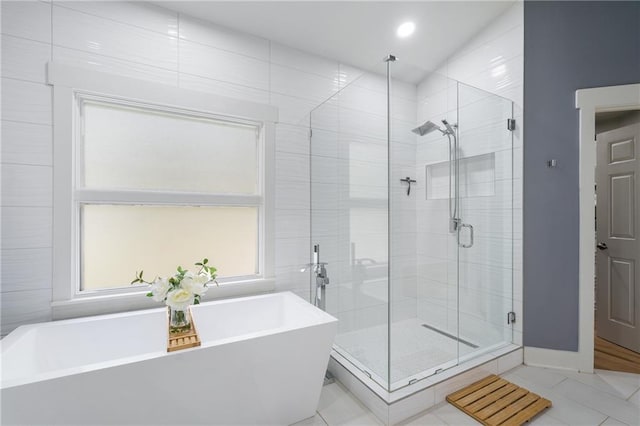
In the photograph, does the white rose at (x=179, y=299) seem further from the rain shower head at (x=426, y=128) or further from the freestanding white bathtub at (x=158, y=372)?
the rain shower head at (x=426, y=128)

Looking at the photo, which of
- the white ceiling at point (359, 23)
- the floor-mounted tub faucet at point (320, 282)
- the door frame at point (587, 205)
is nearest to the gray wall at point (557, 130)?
the door frame at point (587, 205)

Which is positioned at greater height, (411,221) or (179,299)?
(411,221)

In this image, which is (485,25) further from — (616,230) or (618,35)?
(616,230)

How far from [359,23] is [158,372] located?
2.80m

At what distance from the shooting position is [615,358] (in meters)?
2.40

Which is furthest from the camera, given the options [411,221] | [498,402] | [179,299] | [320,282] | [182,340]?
[320,282]

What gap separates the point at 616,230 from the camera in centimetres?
265

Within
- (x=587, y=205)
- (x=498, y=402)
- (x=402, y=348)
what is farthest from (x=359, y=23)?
(x=498, y=402)

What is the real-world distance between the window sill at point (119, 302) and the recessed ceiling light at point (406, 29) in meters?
2.54

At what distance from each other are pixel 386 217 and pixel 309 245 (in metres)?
0.92

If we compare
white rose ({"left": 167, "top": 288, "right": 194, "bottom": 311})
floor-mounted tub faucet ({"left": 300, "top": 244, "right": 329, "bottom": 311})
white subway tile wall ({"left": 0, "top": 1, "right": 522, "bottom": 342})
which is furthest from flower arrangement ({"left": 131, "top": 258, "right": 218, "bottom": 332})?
floor-mounted tub faucet ({"left": 300, "top": 244, "right": 329, "bottom": 311})

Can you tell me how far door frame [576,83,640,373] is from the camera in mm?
2160

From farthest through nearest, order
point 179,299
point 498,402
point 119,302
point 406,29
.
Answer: point 406,29 → point 119,302 → point 498,402 → point 179,299

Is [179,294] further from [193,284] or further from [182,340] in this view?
[182,340]
